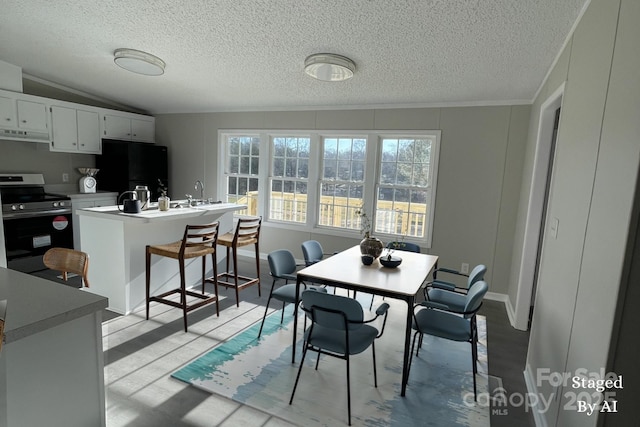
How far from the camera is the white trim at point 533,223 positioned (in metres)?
3.43

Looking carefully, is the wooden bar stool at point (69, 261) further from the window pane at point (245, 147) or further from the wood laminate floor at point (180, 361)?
the window pane at point (245, 147)

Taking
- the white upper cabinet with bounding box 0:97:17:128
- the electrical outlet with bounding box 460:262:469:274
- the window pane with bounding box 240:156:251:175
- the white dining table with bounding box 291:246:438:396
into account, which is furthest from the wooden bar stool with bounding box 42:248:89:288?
the electrical outlet with bounding box 460:262:469:274

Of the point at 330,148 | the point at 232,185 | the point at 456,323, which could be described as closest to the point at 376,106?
the point at 330,148

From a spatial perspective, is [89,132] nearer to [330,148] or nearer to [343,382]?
[330,148]

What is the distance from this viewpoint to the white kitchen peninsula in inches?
133

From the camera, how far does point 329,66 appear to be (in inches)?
137

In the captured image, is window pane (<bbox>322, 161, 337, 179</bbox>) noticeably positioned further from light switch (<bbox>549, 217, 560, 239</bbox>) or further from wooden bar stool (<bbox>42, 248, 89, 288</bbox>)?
wooden bar stool (<bbox>42, 248, 89, 288</bbox>)

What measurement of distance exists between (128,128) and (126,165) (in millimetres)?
845

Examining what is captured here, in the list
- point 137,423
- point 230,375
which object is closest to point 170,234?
point 230,375

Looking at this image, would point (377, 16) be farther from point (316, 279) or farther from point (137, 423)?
point (137, 423)

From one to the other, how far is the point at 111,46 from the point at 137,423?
374cm

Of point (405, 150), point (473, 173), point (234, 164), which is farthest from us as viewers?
point (234, 164)

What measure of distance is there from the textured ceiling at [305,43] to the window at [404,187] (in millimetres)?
624

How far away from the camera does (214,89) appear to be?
16.5 ft
